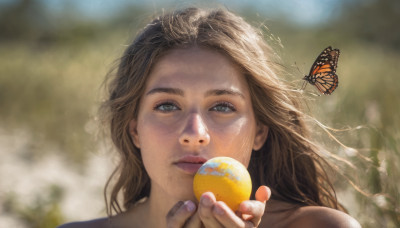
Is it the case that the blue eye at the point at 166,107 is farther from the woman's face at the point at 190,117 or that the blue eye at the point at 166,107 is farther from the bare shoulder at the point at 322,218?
the bare shoulder at the point at 322,218

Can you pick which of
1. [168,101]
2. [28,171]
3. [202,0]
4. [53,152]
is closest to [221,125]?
[168,101]

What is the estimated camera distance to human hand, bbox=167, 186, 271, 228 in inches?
87.9

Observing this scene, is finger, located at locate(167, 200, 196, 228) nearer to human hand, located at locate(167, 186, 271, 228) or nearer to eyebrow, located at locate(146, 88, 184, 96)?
human hand, located at locate(167, 186, 271, 228)

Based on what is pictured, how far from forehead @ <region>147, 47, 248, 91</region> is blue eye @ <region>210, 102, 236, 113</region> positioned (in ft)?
0.38

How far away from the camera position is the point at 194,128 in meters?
2.61

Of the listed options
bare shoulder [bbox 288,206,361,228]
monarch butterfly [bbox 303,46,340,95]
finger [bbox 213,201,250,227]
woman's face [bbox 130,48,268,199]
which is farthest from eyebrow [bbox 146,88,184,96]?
bare shoulder [bbox 288,206,361,228]

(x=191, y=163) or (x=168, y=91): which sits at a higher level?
(x=168, y=91)

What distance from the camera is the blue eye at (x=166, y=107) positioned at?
2828 mm

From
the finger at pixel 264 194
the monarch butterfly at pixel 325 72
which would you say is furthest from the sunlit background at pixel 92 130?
the finger at pixel 264 194

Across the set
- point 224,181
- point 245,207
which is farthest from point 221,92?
point 245,207

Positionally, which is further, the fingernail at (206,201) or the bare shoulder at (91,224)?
the bare shoulder at (91,224)

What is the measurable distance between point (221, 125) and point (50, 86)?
7.67m

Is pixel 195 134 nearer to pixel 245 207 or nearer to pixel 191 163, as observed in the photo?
pixel 191 163

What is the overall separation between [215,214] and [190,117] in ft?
2.21
